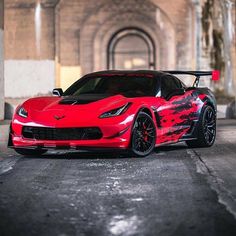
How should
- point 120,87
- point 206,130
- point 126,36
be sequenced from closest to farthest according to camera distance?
point 120,87 → point 206,130 → point 126,36

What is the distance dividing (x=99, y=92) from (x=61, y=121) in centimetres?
122

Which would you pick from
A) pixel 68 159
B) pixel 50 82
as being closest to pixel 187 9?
pixel 50 82

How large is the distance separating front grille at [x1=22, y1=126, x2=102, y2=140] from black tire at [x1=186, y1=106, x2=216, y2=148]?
230 centimetres

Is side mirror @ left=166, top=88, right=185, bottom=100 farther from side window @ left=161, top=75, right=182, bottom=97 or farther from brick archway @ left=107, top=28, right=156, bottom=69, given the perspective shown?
brick archway @ left=107, top=28, right=156, bottom=69

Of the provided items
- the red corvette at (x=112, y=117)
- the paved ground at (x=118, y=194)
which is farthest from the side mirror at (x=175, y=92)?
the paved ground at (x=118, y=194)

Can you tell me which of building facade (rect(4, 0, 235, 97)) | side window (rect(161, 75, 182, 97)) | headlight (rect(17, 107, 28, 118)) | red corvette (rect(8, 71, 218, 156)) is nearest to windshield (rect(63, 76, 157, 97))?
red corvette (rect(8, 71, 218, 156))

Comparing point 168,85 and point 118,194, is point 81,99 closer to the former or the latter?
point 168,85

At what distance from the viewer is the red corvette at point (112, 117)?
11.0 meters

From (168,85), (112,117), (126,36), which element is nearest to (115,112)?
(112,117)

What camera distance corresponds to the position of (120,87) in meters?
12.2

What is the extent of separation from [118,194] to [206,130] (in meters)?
5.42

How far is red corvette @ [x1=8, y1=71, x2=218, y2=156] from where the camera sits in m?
11.0

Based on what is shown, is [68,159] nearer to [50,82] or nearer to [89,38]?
[50,82]

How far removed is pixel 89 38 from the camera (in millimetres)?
35812
